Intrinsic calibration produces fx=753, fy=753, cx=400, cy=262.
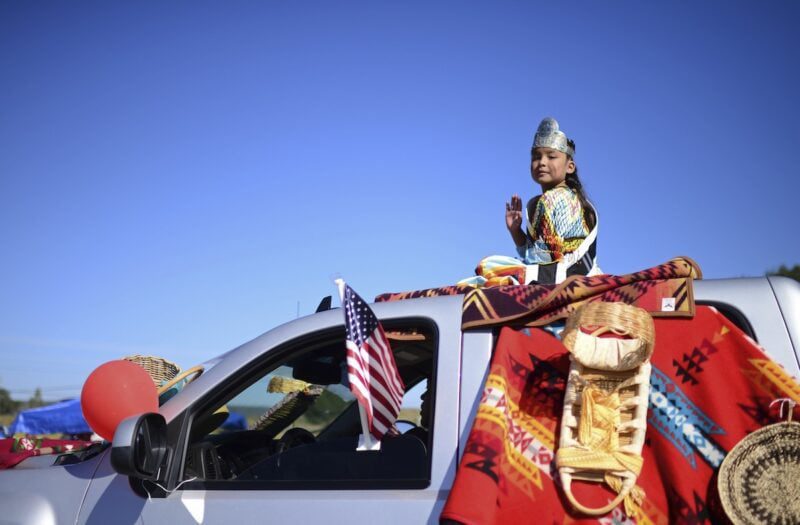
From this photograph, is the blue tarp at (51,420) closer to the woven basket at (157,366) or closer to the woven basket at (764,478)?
the woven basket at (157,366)

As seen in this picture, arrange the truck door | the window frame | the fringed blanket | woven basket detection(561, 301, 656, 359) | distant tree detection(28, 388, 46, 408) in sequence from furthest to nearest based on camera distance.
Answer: distant tree detection(28, 388, 46, 408) → the fringed blanket → the window frame → the truck door → woven basket detection(561, 301, 656, 359)

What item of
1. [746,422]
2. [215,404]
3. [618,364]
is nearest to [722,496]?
[746,422]

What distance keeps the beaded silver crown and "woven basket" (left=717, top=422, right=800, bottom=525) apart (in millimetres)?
2072

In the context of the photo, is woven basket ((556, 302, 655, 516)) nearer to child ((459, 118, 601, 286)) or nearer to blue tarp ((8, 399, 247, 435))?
A: child ((459, 118, 601, 286))

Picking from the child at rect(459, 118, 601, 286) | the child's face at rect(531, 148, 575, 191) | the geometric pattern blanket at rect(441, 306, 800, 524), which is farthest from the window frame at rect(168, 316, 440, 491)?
the child's face at rect(531, 148, 575, 191)

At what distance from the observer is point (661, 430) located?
2441 mm

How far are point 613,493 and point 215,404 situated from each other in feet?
4.95

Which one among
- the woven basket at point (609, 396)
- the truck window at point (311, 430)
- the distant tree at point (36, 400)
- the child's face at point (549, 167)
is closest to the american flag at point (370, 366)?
the truck window at point (311, 430)

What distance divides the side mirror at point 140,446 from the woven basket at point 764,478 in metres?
1.87

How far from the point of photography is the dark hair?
3.81m

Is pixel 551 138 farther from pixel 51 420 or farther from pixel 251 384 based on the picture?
pixel 51 420

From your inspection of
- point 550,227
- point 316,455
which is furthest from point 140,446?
point 550,227

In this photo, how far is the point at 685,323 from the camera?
2.56 m

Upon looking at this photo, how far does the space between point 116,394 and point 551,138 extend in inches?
98.3
